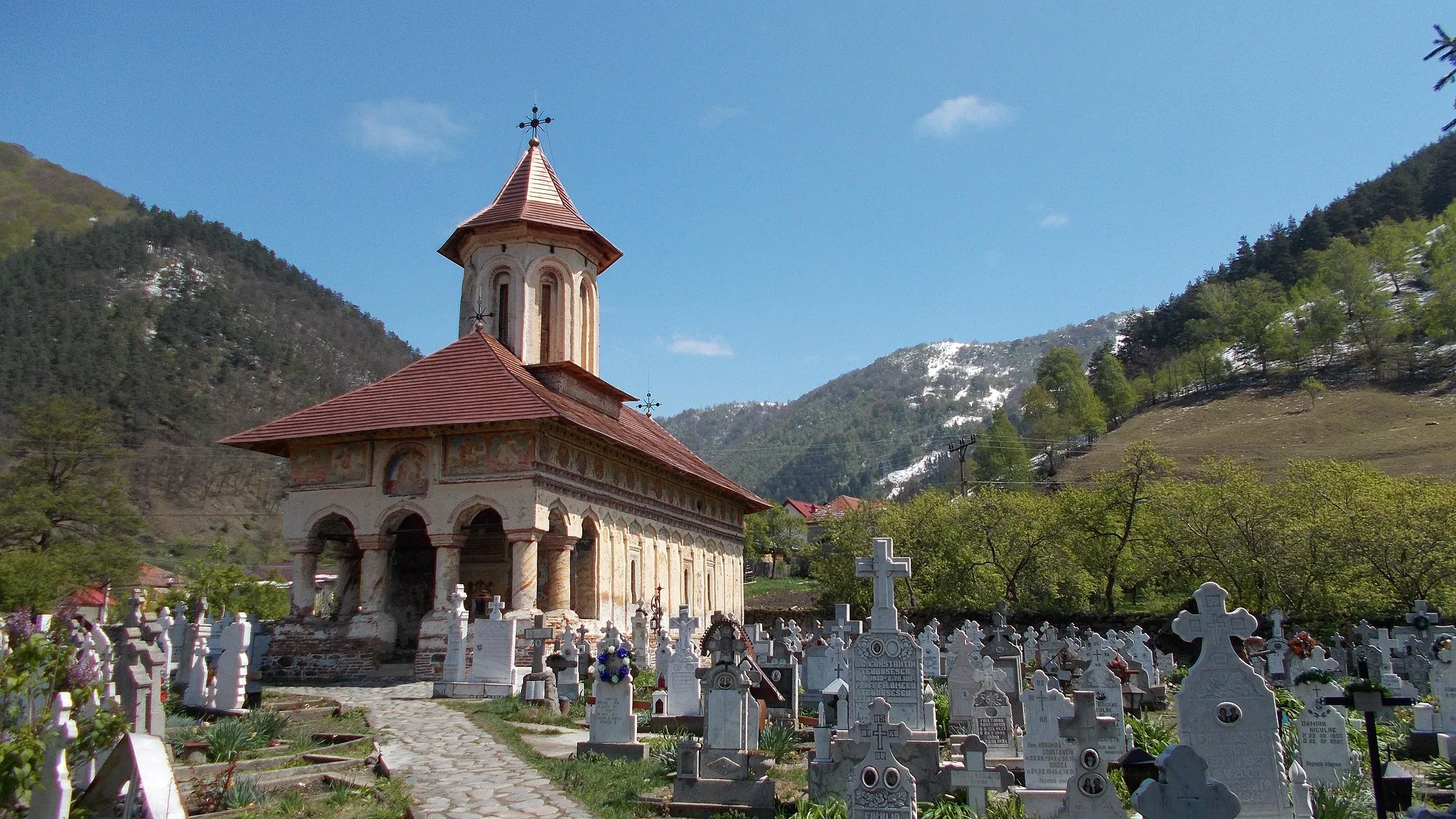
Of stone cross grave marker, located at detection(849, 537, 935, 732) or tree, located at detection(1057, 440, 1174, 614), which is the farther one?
tree, located at detection(1057, 440, 1174, 614)

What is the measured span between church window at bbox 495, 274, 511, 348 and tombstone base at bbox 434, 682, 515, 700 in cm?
1327

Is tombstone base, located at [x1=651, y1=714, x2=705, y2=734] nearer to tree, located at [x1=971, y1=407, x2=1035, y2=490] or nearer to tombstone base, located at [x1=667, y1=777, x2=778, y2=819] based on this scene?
tombstone base, located at [x1=667, y1=777, x2=778, y2=819]

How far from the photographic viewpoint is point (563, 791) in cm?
892

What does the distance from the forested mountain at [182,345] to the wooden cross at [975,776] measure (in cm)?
7870

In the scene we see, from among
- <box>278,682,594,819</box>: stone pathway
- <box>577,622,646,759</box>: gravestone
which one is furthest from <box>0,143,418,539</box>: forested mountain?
<box>577,622,646,759</box>: gravestone

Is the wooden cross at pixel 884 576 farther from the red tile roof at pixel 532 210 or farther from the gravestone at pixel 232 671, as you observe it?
the red tile roof at pixel 532 210

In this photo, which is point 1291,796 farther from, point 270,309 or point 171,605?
point 270,309

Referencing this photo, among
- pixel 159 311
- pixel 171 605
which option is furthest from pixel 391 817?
pixel 159 311

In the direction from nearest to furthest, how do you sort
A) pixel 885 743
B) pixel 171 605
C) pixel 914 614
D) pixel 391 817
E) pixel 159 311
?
pixel 885 743 < pixel 391 817 < pixel 914 614 < pixel 171 605 < pixel 159 311

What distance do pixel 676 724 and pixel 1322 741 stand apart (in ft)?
23.9

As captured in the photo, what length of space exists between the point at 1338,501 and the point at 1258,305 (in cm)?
6368

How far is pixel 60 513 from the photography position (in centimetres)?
4269

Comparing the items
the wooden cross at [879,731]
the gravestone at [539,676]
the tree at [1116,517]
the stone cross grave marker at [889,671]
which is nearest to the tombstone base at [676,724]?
the gravestone at [539,676]

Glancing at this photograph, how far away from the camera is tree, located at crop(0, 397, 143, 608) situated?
37594 mm
